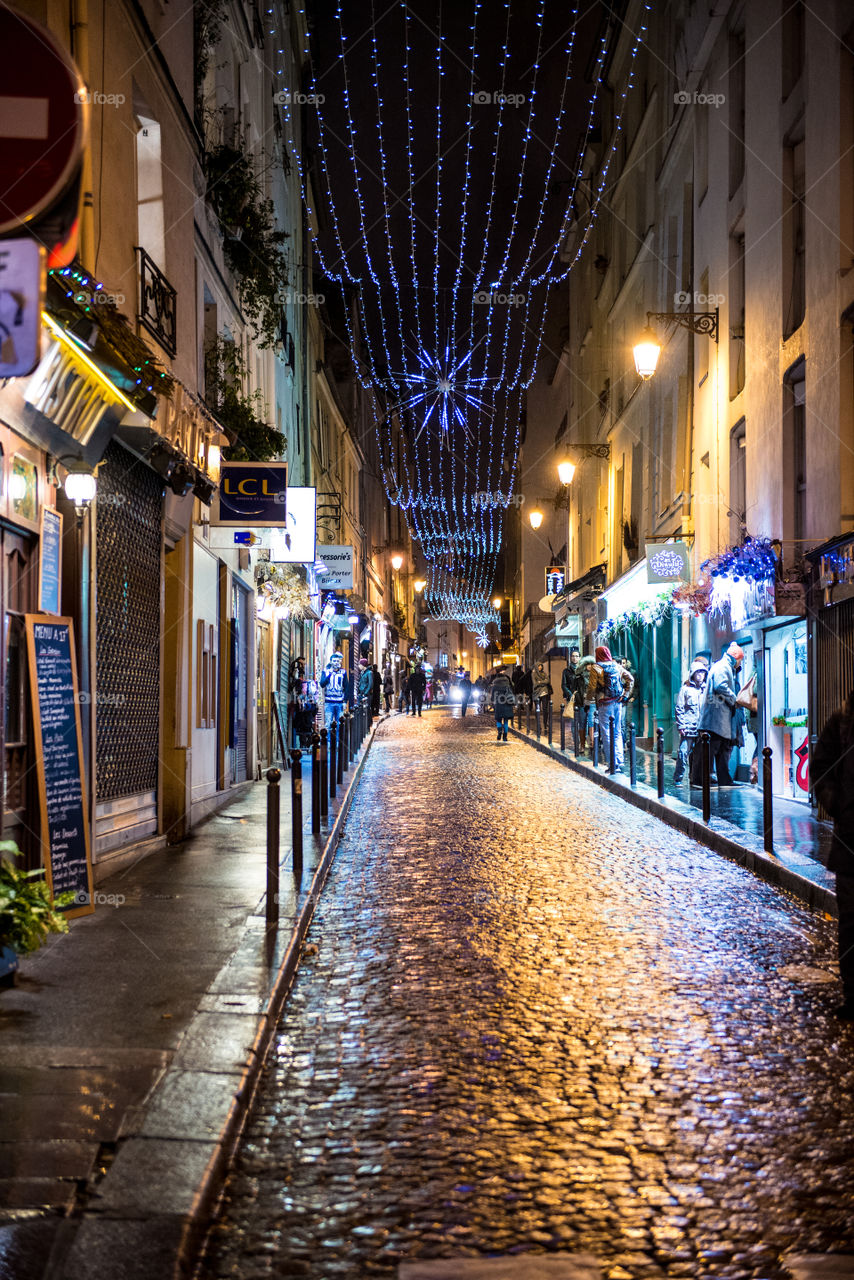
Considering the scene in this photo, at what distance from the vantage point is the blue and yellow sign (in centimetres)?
1480

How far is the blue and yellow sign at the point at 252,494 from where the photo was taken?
1480 centimetres

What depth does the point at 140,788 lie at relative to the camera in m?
11.2

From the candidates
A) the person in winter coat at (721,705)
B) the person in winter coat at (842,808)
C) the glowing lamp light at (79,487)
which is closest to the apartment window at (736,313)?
the person in winter coat at (721,705)

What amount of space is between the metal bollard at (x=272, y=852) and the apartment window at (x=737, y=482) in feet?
38.3

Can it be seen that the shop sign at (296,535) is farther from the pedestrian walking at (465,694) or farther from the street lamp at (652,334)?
the pedestrian walking at (465,694)

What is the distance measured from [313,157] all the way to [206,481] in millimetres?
22739

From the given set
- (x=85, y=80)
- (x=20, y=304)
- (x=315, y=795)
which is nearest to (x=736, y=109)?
(x=85, y=80)

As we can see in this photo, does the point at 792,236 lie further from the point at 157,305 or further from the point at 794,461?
the point at 157,305

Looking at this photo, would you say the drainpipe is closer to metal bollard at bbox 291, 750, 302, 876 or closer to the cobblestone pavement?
metal bollard at bbox 291, 750, 302, 876

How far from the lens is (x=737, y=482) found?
18.8m

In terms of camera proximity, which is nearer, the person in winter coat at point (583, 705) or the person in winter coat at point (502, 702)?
the person in winter coat at point (583, 705)

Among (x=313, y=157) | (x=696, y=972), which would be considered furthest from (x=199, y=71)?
(x=313, y=157)

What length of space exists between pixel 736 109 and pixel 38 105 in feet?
53.0

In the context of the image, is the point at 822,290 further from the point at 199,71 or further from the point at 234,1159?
the point at 234,1159
